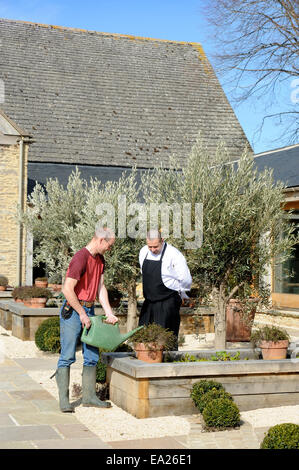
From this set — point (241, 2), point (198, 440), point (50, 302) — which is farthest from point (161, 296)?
point (241, 2)

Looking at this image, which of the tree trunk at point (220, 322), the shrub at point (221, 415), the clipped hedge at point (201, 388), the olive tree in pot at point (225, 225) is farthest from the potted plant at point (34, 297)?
the shrub at point (221, 415)

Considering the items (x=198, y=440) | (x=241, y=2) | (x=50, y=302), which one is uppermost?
(x=241, y=2)

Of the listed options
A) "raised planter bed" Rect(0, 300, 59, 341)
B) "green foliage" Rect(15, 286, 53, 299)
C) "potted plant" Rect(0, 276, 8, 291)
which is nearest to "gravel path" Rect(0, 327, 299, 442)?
"raised planter bed" Rect(0, 300, 59, 341)

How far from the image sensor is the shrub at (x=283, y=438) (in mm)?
4691

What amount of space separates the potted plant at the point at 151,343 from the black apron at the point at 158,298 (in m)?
0.74

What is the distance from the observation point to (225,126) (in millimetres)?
27031

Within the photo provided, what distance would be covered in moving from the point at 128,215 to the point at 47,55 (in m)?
17.7

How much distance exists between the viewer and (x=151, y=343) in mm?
6711

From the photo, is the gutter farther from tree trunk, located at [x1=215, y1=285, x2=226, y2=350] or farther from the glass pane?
tree trunk, located at [x1=215, y1=285, x2=226, y2=350]

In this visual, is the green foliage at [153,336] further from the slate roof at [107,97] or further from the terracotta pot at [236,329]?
the slate roof at [107,97]

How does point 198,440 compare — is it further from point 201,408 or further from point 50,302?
point 50,302

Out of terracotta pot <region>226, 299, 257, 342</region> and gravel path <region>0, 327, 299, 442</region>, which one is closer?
gravel path <region>0, 327, 299, 442</region>

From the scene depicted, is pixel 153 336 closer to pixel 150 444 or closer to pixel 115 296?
pixel 150 444

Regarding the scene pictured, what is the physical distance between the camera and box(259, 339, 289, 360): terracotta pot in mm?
7094
